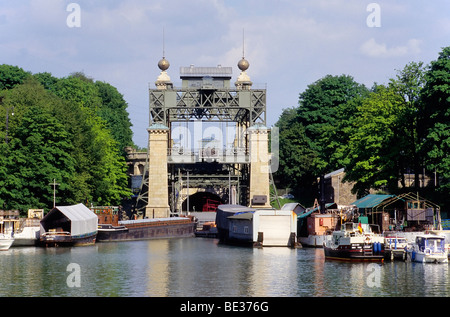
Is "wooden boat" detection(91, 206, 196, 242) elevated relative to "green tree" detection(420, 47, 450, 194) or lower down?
lower down

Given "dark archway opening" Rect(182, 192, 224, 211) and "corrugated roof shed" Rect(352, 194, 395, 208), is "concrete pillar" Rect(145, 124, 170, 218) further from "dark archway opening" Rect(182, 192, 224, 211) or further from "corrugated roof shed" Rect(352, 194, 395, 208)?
"corrugated roof shed" Rect(352, 194, 395, 208)

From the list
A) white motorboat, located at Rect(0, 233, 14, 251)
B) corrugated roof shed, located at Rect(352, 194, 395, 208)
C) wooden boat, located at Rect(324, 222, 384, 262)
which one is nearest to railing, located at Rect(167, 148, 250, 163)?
corrugated roof shed, located at Rect(352, 194, 395, 208)

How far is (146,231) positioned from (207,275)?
46501 mm

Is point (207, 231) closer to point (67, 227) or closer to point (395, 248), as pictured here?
point (67, 227)

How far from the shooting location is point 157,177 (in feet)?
424

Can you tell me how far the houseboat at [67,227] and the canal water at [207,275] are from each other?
7690mm

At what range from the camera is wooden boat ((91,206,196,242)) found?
97.2 meters

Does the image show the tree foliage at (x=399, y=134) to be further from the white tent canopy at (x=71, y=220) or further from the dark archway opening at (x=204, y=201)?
the white tent canopy at (x=71, y=220)

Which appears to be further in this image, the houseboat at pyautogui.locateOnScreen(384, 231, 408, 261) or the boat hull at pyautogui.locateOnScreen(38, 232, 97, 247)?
the boat hull at pyautogui.locateOnScreen(38, 232, 97, 247)

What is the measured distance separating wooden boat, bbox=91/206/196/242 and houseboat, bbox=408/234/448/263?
4303cm

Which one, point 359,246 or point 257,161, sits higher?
point 257,161

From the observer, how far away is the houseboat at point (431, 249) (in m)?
65.2

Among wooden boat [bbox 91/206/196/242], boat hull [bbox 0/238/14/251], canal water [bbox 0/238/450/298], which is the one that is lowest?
canal water [bbox 0/238/450/298]

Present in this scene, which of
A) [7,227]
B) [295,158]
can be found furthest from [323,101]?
[7,227]
